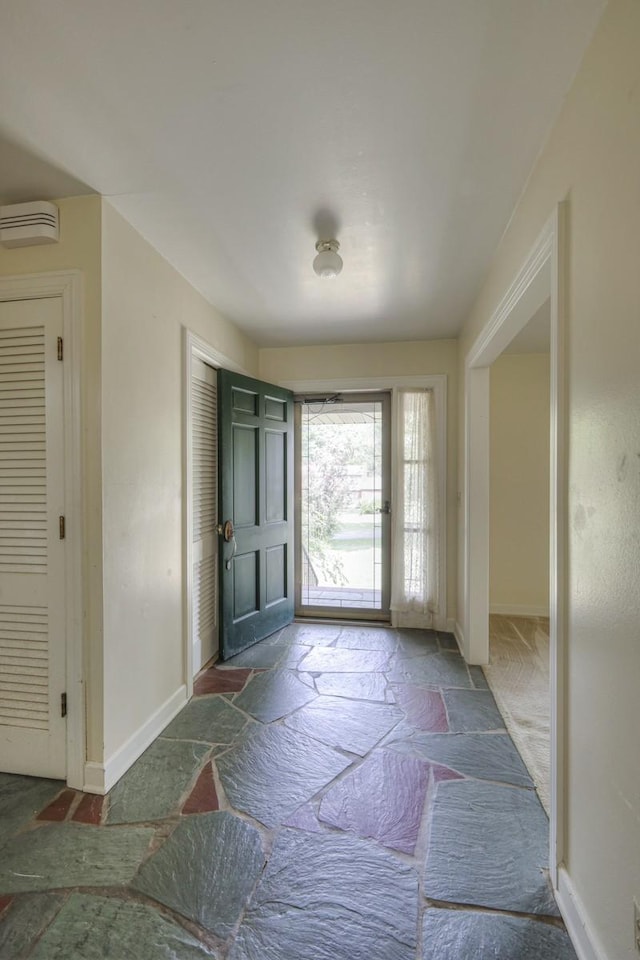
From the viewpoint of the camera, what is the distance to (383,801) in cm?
171

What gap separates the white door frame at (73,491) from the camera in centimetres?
175

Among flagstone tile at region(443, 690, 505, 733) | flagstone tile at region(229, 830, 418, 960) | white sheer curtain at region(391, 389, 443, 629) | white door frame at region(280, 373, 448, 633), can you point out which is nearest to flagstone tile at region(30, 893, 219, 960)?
flagstone tile at region(229, 830, 418, 960)

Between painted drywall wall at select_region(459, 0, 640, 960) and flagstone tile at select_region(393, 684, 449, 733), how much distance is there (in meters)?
0.97

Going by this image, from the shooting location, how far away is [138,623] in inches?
79.0

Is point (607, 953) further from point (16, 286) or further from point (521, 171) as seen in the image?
point (16, 286)

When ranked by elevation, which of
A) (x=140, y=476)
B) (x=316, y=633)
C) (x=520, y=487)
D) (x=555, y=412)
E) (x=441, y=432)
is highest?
(x=441, y=432)

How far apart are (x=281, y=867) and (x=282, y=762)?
Result: 522 mm

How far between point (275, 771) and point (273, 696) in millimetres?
640

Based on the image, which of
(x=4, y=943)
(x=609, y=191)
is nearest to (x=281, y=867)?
(x=4, y=943)

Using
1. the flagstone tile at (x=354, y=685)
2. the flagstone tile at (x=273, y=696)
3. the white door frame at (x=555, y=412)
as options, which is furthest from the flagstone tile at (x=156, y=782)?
the white door frame at (x=555, y=412)

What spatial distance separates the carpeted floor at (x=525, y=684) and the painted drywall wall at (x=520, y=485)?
0.29 meters

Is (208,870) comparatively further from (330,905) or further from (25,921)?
(25,921)

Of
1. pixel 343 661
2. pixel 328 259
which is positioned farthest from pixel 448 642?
pixel 328 259

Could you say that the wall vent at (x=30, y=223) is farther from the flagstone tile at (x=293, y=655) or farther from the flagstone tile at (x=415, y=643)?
the flagstone tile at (x=415, y=643)
